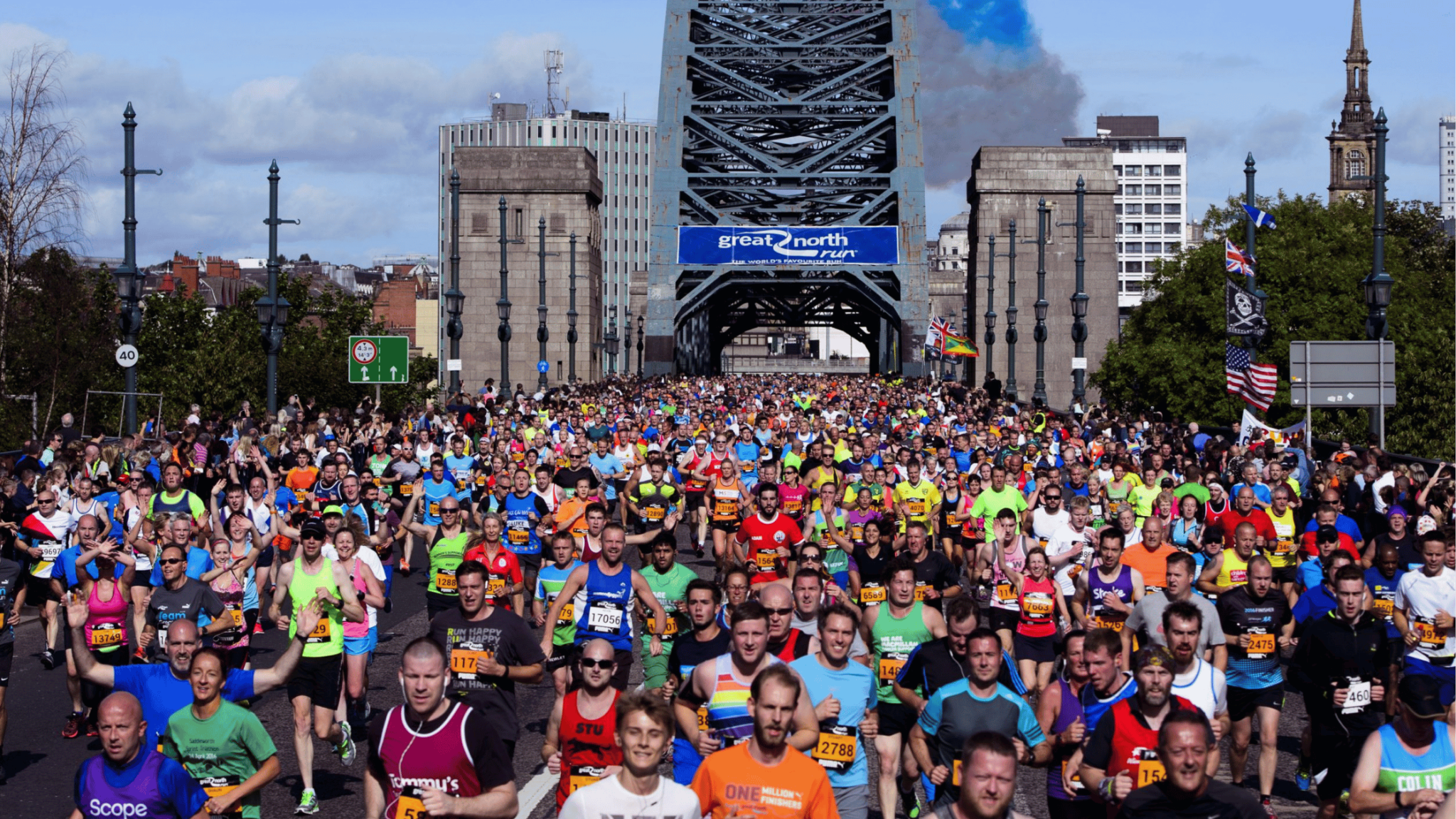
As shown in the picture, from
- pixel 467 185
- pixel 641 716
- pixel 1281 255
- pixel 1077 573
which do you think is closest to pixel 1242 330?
pixel 1077 573

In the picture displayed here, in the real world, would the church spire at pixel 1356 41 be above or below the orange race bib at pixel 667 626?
above

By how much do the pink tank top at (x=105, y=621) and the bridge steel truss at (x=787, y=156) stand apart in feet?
219

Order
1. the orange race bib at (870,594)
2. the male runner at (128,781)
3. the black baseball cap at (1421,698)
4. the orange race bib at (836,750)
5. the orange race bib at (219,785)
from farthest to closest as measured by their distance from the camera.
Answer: the orange race bib at (870,594)
the orange race bib at (836,750)
the orange race bib at (219,785)
the black baseball cap at (1421,698)
the male runner at (128,781)

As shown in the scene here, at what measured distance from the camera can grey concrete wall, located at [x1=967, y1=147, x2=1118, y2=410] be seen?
80.1 meters

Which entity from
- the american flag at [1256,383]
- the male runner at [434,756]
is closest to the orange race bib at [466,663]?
the male runner at [434,756]

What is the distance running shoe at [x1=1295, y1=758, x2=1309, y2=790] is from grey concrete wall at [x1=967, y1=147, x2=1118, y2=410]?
2732 inches

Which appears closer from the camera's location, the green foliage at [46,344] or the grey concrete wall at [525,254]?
the green foliage at [46,344]

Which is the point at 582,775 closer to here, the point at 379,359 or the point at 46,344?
the point at 379,359

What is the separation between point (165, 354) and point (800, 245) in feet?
93.2

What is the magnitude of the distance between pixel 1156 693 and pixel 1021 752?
776mm

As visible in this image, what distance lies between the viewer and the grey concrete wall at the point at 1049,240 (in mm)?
80062

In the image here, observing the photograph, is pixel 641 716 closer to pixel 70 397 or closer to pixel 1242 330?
pixel 1242 330

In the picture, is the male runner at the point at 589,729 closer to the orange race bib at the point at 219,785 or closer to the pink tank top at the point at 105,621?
the orange race bib at the point at 219,785

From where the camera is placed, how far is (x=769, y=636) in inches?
340
